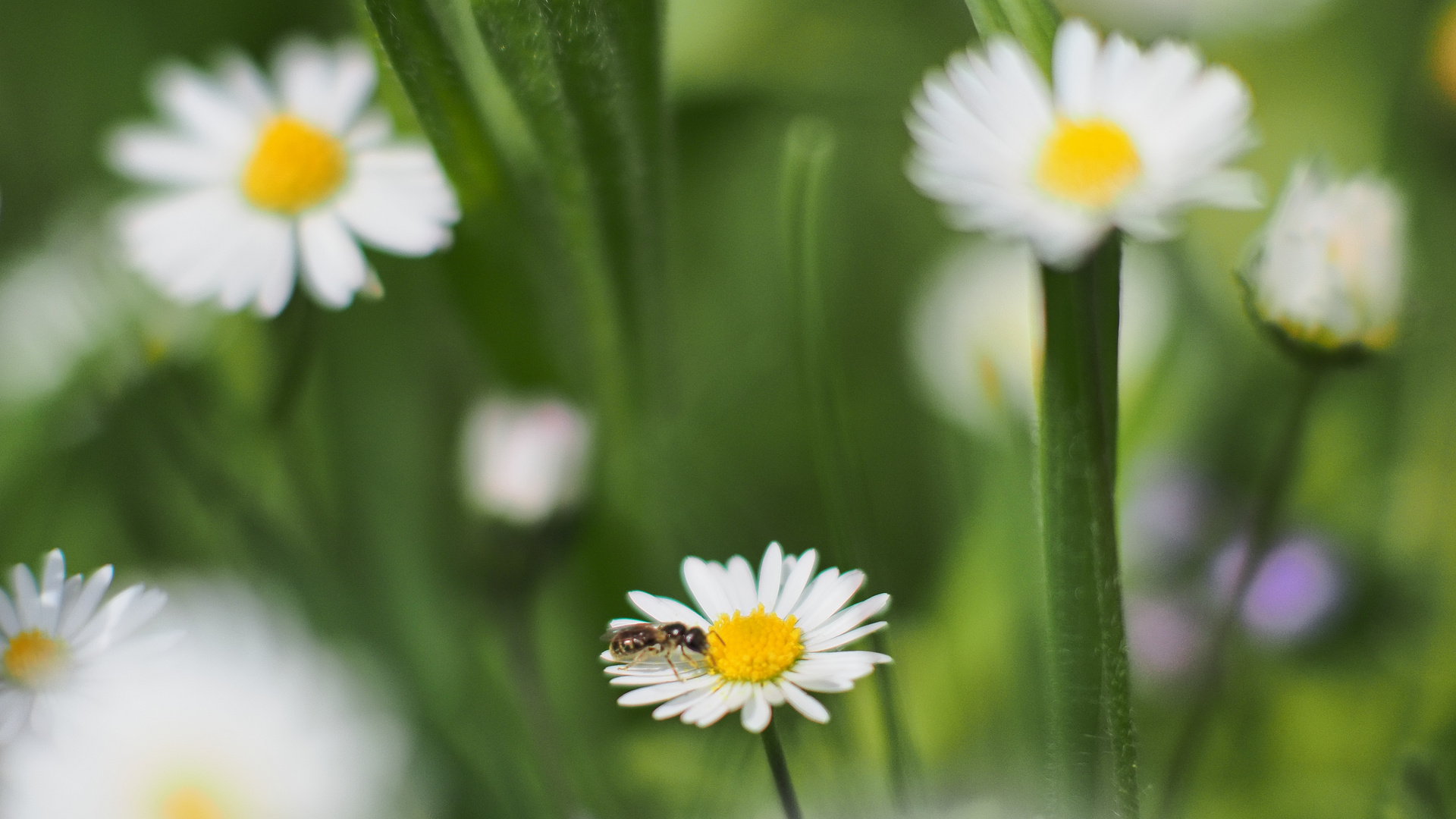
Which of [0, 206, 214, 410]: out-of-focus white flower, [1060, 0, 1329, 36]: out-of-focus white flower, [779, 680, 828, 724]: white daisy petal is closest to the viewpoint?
[779, 680, 828, 724]: white daisy petal

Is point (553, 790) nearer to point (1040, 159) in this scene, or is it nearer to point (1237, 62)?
point (1040, 159)

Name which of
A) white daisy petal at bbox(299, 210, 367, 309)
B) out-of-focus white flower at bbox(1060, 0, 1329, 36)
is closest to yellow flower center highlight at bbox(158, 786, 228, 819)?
white daisy petal at bbox(299, 210, 367, 309)

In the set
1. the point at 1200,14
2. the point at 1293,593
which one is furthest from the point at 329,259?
the point at 1200,14

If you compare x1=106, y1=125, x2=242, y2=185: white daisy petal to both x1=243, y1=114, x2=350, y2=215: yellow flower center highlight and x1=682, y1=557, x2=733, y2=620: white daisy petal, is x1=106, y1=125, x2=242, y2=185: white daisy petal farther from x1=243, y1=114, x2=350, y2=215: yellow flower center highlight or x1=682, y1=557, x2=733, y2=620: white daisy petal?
x1=682, y1=557, x2=733, y2=620: white daisy petal

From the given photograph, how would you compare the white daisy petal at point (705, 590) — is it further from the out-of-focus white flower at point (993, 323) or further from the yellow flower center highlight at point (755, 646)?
the out-of-focus white flower at point (993, 323)

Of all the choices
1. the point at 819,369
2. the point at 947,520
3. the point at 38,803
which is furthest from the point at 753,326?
the point at 38,803

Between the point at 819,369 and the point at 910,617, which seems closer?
the point at 819,369
